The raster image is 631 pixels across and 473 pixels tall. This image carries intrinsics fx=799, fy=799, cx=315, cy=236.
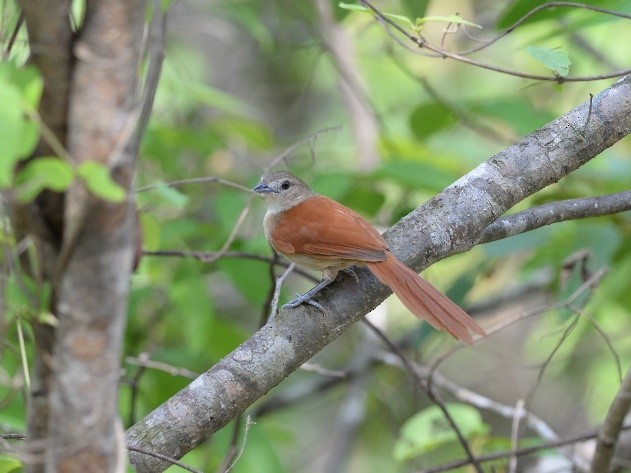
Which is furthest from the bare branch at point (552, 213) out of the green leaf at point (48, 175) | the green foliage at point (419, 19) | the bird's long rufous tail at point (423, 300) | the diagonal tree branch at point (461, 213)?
the green leaf at point (48, 175)

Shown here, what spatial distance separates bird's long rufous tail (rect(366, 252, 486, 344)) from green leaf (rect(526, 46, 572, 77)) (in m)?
0.71

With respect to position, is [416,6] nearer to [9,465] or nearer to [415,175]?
[415,175]

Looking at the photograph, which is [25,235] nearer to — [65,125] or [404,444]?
[65,125]

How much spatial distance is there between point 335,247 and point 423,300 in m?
0.46

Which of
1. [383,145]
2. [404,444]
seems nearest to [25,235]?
[404,444]

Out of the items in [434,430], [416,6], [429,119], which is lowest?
[434,430]

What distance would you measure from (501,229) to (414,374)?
594 mm

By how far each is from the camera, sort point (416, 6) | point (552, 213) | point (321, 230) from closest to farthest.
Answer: point (552, 213), point (321, 230), point (416, 6)

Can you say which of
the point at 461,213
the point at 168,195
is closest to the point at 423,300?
the point at 461,213

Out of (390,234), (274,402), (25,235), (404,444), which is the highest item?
(25,235)

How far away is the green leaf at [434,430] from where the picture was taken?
3047 millimetres

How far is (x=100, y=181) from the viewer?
3.31ft

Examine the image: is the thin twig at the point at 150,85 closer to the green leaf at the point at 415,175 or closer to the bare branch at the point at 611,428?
the bare branch at the point at 611,428

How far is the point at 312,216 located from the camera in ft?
10.2
